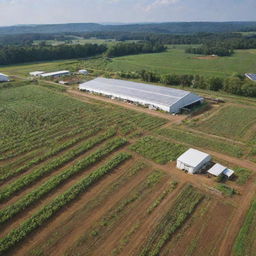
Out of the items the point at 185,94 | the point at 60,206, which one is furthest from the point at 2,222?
the point at 185,94

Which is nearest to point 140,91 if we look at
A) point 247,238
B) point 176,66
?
point 247,238

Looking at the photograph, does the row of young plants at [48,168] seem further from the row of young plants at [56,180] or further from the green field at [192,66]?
the green field at [192,66]

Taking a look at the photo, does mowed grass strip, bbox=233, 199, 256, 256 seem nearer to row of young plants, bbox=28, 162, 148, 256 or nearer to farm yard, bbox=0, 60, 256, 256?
farm yard, bbox=0, 60, 256, 256

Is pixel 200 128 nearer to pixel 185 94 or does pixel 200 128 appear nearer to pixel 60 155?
pixel 185 94

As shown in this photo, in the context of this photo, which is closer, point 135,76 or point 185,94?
point 185,94

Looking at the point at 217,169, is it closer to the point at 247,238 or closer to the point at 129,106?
the point at 247,238

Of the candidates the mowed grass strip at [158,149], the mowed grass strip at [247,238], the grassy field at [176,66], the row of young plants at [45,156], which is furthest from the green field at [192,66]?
the mowed grass strip at [247,238]
